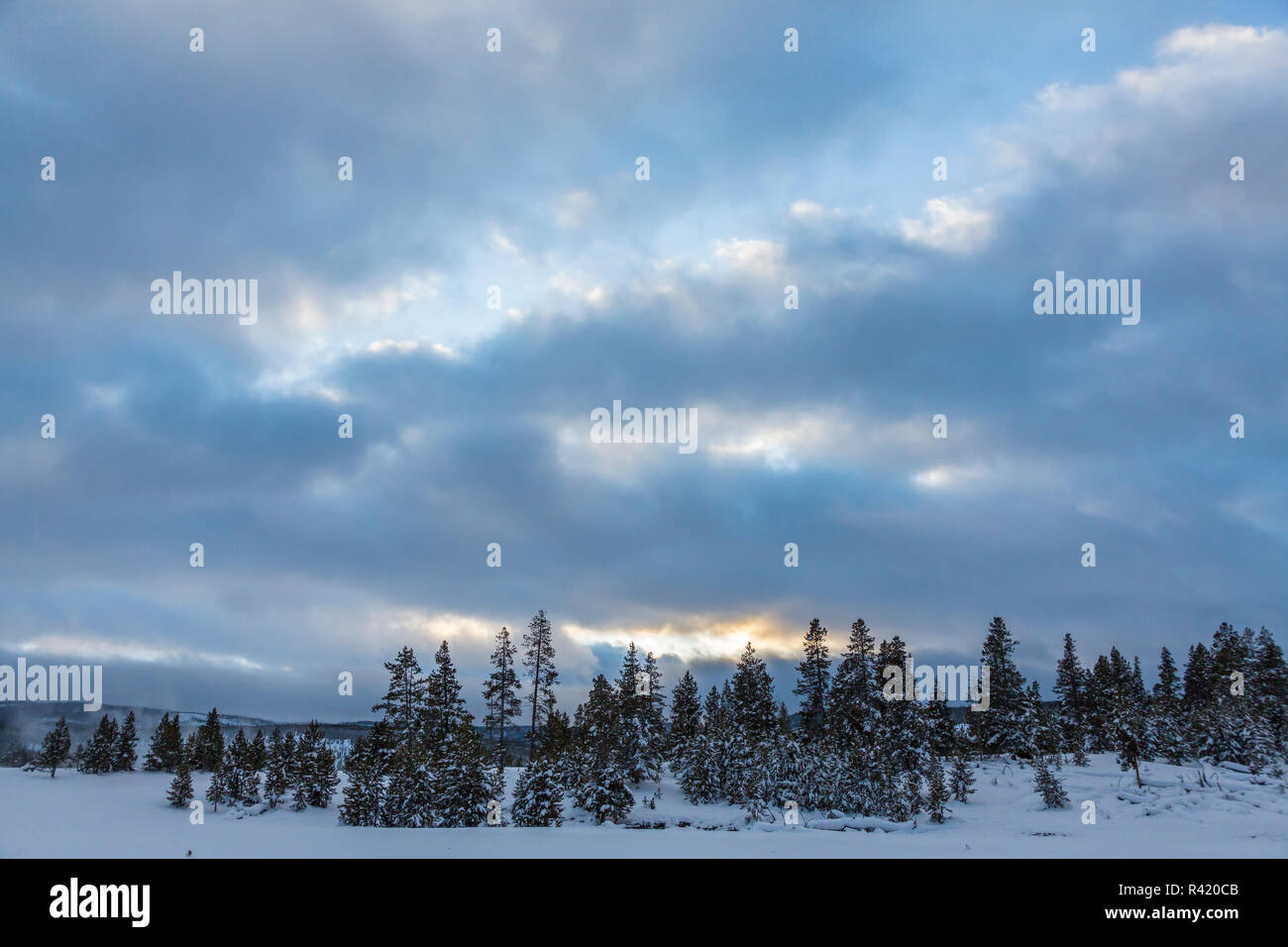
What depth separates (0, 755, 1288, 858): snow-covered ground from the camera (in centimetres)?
1656

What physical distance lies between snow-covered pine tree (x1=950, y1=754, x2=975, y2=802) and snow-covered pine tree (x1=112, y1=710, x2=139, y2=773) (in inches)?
3601

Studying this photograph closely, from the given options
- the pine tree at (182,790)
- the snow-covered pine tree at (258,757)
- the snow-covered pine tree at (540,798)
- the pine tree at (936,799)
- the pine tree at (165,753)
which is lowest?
the pine tree at (165,753)

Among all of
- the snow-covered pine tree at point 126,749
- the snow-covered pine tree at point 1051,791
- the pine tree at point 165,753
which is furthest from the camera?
the pine tree at point 165,753

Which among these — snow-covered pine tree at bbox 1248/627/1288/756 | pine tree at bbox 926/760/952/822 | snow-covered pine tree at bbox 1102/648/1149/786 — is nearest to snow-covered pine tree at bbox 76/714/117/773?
pine tree at bbox 926/760/952/822

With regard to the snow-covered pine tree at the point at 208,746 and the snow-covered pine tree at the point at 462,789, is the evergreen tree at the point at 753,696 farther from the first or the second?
the snow-covered pine tree at the point at 208,746

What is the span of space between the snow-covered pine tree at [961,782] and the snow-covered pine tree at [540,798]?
100ft

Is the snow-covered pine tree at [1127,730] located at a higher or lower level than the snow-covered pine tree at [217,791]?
higher

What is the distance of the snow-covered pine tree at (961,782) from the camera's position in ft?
174

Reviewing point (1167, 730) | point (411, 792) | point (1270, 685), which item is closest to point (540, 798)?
point (411, 792)

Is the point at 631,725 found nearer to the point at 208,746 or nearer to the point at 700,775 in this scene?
the point at 700,775

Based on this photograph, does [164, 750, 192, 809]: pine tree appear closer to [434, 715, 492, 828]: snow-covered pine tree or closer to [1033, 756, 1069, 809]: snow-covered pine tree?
[434, 715, 492, 828]: snow-covered pine tree

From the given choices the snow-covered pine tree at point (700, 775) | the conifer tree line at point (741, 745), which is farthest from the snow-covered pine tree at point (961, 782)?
the snow-covered pine tree at point (700, 775)

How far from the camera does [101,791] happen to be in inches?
2830
